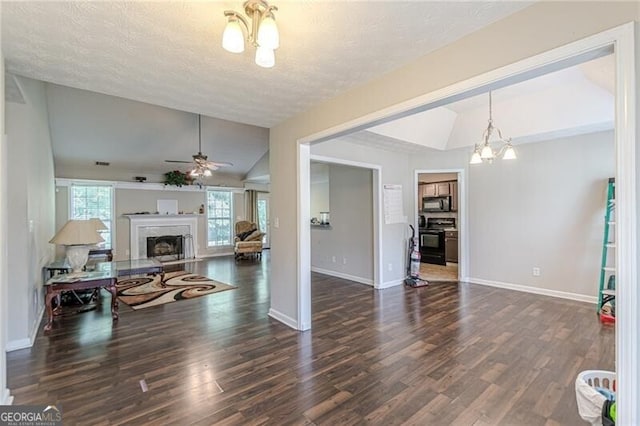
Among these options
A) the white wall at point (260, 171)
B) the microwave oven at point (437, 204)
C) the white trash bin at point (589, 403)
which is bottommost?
the white trash bin at point (589, 403)

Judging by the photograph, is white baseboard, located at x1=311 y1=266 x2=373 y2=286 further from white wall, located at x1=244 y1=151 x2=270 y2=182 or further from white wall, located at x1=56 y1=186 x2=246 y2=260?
white wall, located at x1=56 y1=186 x2=246 y2=260

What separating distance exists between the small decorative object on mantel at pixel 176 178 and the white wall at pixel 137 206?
288mm

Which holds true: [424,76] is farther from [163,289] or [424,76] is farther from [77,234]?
[163,289]

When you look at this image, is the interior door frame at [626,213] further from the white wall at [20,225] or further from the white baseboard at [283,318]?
the white wall at [20,225]

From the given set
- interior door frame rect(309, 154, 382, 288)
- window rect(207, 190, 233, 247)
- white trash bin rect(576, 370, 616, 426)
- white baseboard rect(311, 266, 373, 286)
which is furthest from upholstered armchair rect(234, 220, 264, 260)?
white trash bin rect(576, 370, 616, 426)

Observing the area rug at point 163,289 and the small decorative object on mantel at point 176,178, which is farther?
the small decorative object on mantel at point 176,178

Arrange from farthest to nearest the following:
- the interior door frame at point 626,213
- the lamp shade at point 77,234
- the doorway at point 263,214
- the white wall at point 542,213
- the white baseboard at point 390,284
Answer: the doorway at point 263,214 < the white baseboard at point 390,284 < the white wall at point 542,213 < the lamp shade at point 77,234 < the interior door frame at point 626,213

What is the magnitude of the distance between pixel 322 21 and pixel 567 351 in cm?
353

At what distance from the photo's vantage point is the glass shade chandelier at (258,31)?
143 cm

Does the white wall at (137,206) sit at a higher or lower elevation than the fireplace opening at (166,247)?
higher

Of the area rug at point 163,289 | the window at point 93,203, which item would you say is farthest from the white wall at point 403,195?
the window at point 93,203

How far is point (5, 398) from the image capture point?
1.97m

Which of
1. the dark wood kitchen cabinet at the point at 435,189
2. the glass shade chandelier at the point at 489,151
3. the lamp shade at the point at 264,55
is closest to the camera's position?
the lamp shade at the point at 264,55

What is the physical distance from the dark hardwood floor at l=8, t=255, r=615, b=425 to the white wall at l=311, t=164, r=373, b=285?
58.3 inches
